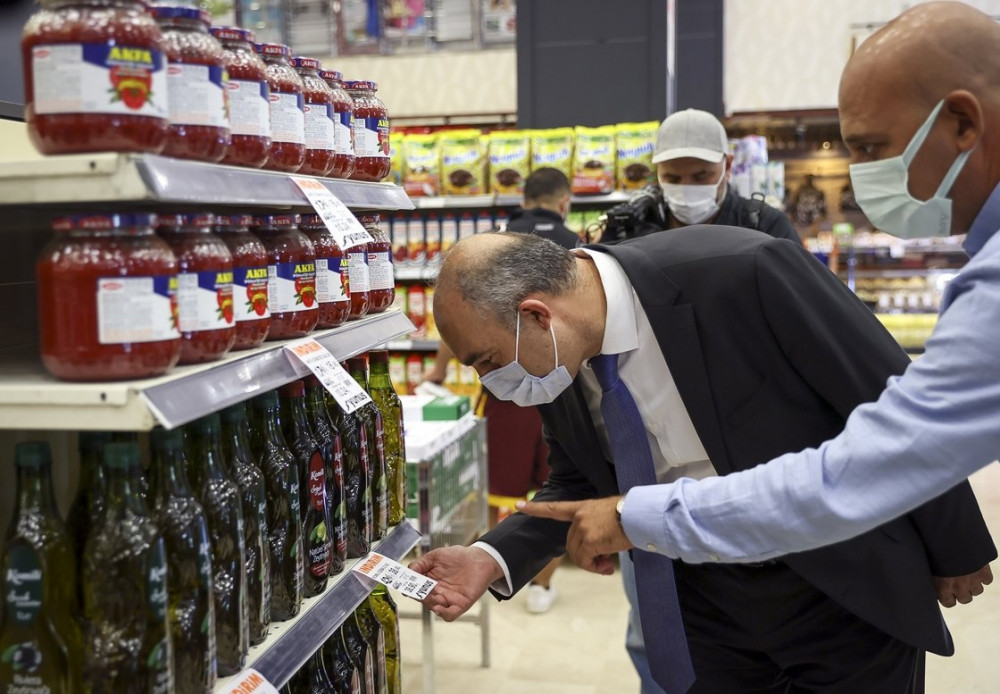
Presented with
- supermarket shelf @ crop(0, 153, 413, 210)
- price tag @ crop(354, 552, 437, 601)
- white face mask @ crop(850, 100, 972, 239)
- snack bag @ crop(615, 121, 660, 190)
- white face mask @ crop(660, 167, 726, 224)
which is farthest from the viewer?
snack bag @ crop(615, 121, 660, 190)

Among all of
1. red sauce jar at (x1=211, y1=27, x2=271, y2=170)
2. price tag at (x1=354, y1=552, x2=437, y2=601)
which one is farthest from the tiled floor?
red sauce jar at (x1=211, y1=27, x2=271, y2=170)

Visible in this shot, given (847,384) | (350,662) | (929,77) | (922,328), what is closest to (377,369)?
(350,662)

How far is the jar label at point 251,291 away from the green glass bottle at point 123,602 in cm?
31

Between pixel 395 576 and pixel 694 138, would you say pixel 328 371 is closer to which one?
pixel 395 576

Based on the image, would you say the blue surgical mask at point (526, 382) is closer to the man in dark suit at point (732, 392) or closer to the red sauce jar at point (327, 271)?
the man in dark suit at point (732, 392)

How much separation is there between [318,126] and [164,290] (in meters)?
0.65

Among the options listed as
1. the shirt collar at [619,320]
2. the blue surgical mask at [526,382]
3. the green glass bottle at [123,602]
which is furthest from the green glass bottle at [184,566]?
the shirt collar at [619,320]

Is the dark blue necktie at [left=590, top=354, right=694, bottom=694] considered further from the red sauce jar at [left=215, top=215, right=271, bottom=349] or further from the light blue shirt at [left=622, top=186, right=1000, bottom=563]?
the red sauce jar at [left=215, top=215, right=271, bottom=349]

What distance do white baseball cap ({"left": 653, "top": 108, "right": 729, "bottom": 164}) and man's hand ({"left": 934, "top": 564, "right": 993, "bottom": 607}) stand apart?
7.79 feet

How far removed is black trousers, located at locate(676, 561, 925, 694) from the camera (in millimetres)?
1955

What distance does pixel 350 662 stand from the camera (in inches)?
81.4

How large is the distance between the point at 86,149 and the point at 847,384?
135 cm

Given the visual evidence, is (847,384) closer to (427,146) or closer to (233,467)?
(233,467)

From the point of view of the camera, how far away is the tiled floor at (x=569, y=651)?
389 cm
